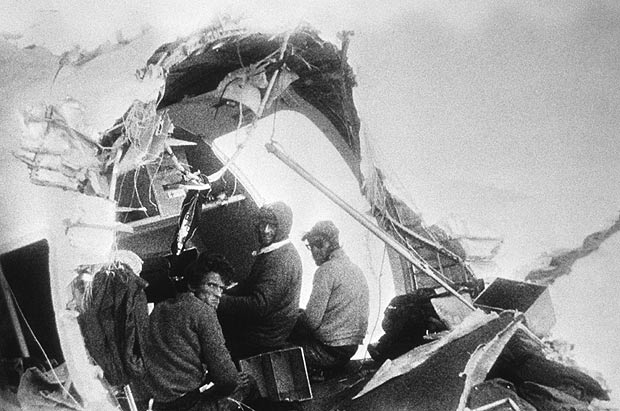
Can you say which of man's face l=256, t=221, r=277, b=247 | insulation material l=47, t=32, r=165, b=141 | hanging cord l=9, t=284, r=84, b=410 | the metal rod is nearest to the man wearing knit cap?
man's face l=256, t=221, r=277, b=247

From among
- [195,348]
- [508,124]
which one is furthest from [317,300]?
[508,124]

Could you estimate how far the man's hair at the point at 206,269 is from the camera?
2.01m

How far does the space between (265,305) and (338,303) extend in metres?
0.22

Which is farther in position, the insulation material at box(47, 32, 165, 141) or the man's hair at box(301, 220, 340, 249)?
the insulation material at box(47, 32, 165, 141)

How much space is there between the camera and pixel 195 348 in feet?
6.57

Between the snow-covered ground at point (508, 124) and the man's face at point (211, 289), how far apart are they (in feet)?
1.97

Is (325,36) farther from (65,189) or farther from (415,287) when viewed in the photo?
(65,189)

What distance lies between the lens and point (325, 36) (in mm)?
1942

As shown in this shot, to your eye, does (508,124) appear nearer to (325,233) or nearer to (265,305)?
(325,233)

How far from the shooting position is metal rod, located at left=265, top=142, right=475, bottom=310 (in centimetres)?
192

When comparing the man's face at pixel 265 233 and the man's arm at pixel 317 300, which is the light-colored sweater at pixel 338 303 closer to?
the man's arm at pixel 317 300

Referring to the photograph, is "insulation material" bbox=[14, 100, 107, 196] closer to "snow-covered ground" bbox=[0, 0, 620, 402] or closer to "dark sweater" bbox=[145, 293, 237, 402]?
"dark sweater" bbox=[145, 293, 237, 402]

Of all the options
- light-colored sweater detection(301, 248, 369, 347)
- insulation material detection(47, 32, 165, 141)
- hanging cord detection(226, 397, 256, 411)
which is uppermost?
insulation material detection(47, 32, 165, 141)

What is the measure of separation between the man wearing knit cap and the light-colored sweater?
58mm
